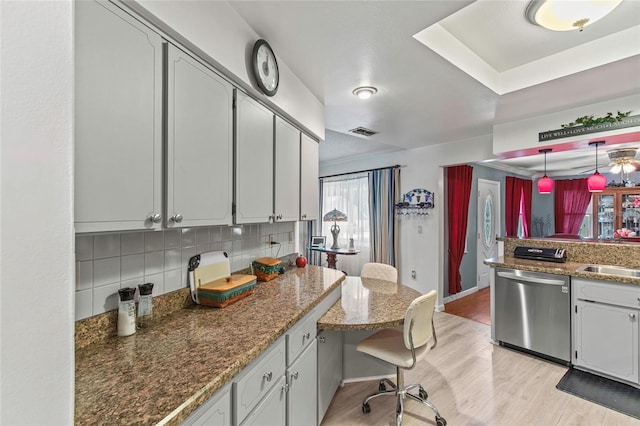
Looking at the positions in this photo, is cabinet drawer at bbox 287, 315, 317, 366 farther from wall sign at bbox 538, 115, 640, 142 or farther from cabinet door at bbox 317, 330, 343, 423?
Result: wall sign at bbox 538, 115, 640, 142

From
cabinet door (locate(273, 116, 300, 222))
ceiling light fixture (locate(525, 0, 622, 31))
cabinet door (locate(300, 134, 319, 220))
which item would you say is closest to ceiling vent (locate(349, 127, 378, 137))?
cabinet door (locate(300, 134, 319, 220))

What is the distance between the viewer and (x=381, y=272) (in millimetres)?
2867

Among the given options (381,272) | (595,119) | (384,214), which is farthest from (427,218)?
(595,119)

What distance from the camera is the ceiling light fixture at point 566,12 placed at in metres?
1.58

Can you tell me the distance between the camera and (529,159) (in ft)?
17.7

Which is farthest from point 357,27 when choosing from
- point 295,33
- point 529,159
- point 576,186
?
point 576,186

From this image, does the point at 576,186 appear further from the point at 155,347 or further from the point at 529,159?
the point at 155,347

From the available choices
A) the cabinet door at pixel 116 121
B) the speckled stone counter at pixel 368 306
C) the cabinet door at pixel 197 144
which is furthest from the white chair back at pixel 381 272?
the cabinet door at pixel 116 121

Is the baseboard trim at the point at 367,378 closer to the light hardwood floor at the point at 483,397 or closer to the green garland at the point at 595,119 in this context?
the light hardwood floor at the point at 483,397

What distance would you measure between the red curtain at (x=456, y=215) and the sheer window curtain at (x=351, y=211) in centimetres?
139

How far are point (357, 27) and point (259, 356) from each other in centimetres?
176

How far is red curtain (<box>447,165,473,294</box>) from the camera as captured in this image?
4.71 meters

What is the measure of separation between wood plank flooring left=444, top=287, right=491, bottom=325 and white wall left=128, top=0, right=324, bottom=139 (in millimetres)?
3684

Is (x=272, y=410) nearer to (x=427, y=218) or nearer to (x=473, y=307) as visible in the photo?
(x=427, y=218)
